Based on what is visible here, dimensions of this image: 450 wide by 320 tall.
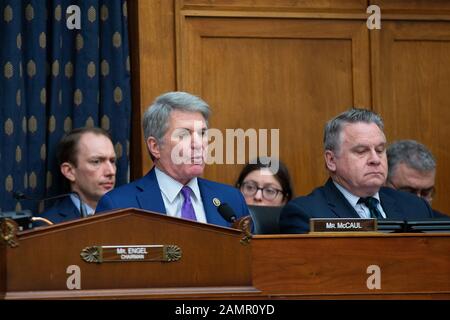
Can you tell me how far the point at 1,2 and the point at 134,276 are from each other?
2.65m

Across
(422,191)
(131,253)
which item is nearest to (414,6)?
(422,191)

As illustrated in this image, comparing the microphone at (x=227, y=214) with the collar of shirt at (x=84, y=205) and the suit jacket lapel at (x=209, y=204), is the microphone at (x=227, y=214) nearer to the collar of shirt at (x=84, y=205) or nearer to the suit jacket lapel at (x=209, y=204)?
the suit jacket lapel at (x=209, y=204)

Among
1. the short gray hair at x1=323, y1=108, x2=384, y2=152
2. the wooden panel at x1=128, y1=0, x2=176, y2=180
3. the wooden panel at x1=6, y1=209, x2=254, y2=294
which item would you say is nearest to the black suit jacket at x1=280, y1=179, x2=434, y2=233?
the short gray hair at x1=323, y1=108, x2=384, y2=152

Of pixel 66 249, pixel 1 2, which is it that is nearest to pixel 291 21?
pixel 1 2

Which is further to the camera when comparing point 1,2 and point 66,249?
point 1,2

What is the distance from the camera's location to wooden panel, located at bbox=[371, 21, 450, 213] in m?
6.62

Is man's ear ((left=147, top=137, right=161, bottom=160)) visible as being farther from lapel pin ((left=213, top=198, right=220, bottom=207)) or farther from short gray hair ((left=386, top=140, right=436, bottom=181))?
short gray hair ((left=386, top=140, right=436, bottom=181))

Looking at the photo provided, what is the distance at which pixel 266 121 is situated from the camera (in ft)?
21.1

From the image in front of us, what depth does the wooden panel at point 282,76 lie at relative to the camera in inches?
251

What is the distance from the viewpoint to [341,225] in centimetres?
414

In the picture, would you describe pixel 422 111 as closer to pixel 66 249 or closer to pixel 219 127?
pixel 219 127

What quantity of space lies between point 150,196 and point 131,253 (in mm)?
876

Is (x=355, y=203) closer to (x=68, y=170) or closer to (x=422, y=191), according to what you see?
(x=422, y=191)

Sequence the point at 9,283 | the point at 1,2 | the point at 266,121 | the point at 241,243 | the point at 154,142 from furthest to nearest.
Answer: the point at 266,121
the point at 1,2
the point at 154,142
the point at 241,243
the point at 9,283
